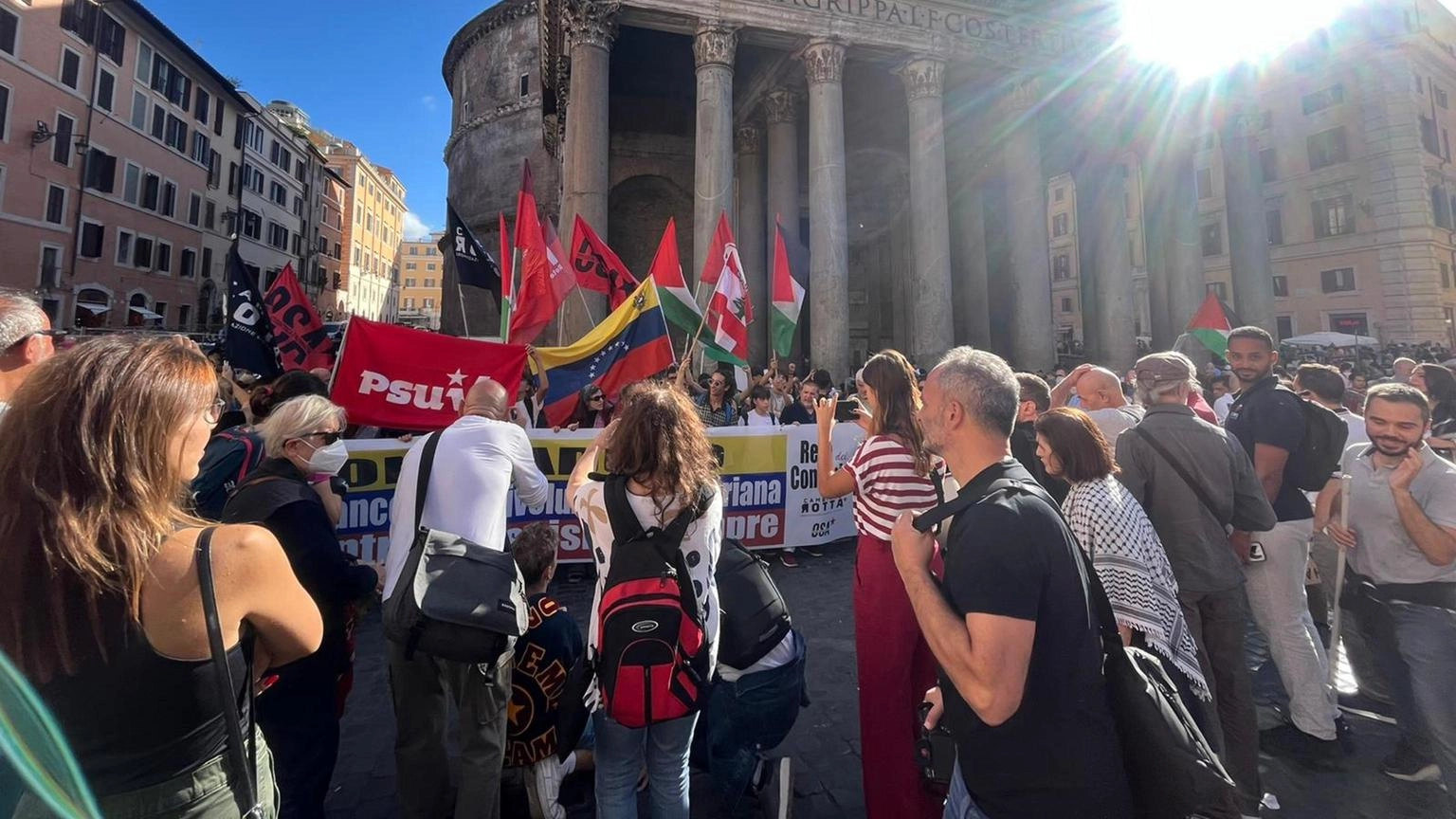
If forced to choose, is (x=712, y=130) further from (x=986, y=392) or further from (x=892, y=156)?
(x=986, y=392)

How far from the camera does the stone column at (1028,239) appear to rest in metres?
15.7

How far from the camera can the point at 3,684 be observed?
105 centimetres

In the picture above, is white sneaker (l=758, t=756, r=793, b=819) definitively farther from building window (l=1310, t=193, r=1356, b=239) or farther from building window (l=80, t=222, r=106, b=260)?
building window (l=1310, t=193, r=1356, b=239)

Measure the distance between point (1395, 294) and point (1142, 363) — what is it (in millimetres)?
38976

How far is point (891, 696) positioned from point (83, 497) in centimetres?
266

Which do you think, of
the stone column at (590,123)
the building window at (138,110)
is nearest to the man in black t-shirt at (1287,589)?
the stone column at (590,123)

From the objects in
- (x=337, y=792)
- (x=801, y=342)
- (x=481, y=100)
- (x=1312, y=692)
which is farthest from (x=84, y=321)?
(x=1312, y=692)

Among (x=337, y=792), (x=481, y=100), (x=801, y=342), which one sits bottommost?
(x=337, y=792)

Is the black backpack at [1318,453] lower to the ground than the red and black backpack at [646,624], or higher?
higher

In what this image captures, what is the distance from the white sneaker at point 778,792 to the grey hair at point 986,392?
1.73 m

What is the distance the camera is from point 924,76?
14.8m

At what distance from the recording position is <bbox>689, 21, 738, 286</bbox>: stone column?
12.8 m

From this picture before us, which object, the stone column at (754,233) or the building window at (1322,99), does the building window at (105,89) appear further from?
the building window at (1322,99)

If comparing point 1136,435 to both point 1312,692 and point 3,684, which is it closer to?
point 1312,692
